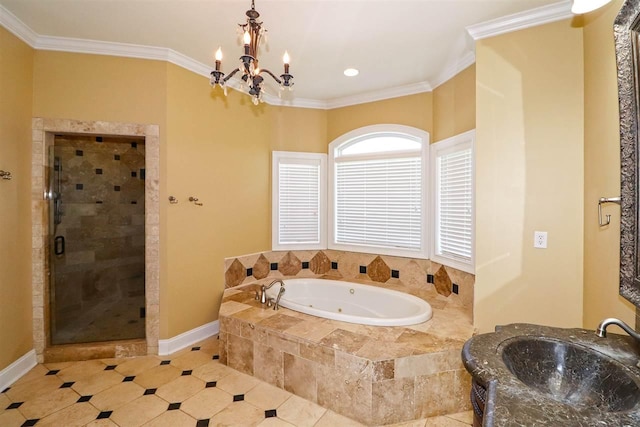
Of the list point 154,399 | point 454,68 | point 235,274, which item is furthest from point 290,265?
point 454,68

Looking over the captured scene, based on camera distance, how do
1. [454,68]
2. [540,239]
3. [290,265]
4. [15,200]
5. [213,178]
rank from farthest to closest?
1. [290,265]
2. [213,178]
3. [454,68]
4. [15,200]
5. [540,239]

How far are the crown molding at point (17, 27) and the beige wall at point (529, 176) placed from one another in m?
3.42

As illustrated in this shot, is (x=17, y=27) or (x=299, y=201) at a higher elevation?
(x=17, y=27)

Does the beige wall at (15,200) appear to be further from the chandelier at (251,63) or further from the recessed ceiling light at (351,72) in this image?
the recessed ceiling light at (351,72)

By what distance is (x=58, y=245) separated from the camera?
2.80 meters

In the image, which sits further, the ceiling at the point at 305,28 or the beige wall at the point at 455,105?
the beige wall at the point at 455,105

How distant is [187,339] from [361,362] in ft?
6.19

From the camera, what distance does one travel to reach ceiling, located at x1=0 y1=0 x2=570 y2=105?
6.53 feet

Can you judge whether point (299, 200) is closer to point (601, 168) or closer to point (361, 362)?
point (361, 362)

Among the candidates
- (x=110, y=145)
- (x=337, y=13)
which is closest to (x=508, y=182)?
(x=337, y=13)

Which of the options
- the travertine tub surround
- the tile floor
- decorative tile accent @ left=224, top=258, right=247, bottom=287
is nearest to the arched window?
the travertine tub surround

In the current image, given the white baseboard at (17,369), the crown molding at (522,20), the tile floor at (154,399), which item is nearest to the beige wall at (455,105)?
the crown molding at (522,20)

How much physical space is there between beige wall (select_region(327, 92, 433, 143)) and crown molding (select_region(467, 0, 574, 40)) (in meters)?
0.99

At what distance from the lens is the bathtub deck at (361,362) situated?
189 centimetres
